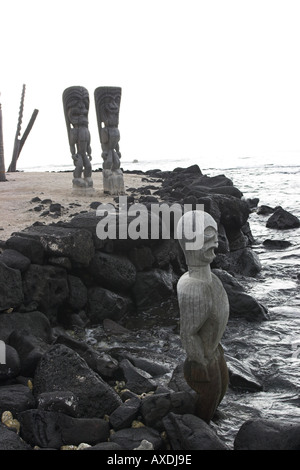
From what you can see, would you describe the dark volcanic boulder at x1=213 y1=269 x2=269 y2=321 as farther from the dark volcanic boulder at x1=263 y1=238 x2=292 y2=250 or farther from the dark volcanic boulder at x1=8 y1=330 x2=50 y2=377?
the dark volcanic boulder at x1=263 y1=238 x2=292 y2=250

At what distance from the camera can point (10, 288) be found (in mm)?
6172

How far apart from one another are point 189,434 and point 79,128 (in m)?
9.42

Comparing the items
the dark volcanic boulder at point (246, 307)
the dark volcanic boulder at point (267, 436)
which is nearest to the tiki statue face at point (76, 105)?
the dark volcanic boulder at point (246, 307)

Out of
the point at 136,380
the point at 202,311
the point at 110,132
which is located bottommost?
the point at 136,380

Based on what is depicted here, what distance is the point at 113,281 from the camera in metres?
7.70

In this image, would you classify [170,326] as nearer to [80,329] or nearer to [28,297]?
[80,329]

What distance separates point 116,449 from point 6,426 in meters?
0.93

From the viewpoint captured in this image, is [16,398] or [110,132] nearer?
[16,398]

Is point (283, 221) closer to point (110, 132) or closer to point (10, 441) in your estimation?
point (110, 132)

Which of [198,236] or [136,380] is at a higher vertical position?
[198,236]

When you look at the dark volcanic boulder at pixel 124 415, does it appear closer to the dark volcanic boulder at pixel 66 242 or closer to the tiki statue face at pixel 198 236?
the tiki statue face at pixel 198 236

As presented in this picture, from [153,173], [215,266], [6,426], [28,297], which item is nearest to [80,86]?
[215,266]

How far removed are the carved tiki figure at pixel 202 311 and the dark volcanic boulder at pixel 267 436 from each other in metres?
0.42

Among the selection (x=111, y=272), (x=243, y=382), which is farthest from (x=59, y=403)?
(x=111, y=272)
